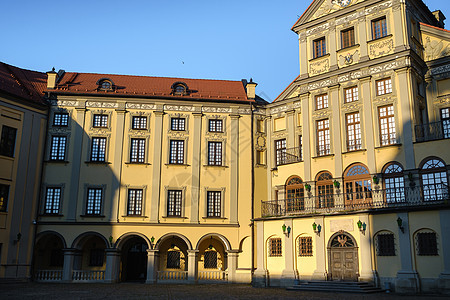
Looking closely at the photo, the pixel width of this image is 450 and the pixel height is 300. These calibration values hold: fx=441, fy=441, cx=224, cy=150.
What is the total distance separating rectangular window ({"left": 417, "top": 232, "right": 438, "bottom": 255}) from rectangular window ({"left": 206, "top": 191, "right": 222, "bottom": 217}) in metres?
14.9

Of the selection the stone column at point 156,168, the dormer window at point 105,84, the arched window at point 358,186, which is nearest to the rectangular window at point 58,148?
the dormer window at point 105,84

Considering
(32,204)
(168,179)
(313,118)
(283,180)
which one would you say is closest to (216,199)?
(168,179)

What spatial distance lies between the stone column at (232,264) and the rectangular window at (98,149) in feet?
39.2

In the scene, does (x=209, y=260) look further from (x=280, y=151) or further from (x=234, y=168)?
(x=280, y=151)

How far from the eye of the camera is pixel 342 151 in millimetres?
27484

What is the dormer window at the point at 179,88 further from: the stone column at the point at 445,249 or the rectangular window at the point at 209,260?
the stone column at the point at 445,249

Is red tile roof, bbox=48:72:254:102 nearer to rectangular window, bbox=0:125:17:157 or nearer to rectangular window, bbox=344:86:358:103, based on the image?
rectangular window, bbox=0:125:17:157

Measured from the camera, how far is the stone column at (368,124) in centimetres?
2606

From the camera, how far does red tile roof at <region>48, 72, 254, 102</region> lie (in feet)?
115

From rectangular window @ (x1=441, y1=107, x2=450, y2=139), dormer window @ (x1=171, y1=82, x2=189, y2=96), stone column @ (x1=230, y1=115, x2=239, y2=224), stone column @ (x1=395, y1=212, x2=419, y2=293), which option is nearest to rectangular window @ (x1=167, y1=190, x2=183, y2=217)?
stone column @ (x1=230, y1=115, x2=239, y2=224)

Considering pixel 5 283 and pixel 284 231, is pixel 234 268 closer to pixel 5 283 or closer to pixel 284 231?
pixel 284 231

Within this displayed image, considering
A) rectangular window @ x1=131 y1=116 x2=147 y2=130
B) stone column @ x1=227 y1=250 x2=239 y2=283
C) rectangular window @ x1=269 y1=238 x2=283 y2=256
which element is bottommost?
stone column @ x1=227 y1=250 x2=239 y2=283

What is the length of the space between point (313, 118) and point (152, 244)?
14.6 metres

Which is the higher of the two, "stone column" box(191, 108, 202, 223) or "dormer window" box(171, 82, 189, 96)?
"dormer window" box(171, 82, 189, 96)
